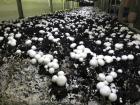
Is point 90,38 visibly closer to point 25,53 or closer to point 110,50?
point 110,50

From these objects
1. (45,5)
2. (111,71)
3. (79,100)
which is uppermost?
(45,5)

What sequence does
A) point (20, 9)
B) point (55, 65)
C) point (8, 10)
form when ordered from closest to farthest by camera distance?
point (55, 65) → point (8, 10) → point (20, 9)

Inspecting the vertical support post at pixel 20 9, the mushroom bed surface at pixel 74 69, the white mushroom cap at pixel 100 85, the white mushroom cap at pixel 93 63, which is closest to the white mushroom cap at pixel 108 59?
the mushroom bed surface at pixel 74 69

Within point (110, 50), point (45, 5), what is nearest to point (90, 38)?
point (110, 50)

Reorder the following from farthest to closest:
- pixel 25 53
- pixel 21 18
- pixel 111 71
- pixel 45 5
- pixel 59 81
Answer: pixel 45 5, pixel 21 18, pixel 25 53, pixel 111 71, pixel 59 81

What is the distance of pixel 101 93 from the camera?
7.43 feet

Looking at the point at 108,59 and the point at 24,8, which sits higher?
the point at 24,8

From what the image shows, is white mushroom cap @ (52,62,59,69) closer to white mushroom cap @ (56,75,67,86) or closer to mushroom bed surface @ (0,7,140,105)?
mushroom bed surface @ (0,7,140,105)

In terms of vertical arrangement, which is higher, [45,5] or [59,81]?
[45,5]

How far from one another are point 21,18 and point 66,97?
14.1 ft

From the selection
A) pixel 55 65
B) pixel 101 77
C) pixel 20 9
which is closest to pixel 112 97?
pixel 101 77

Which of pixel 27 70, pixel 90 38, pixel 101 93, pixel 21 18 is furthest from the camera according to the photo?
pixel 21 18

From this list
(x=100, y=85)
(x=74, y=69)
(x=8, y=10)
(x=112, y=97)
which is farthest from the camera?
(x=8, y=10)

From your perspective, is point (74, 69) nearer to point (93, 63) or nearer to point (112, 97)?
point (93, 63)
